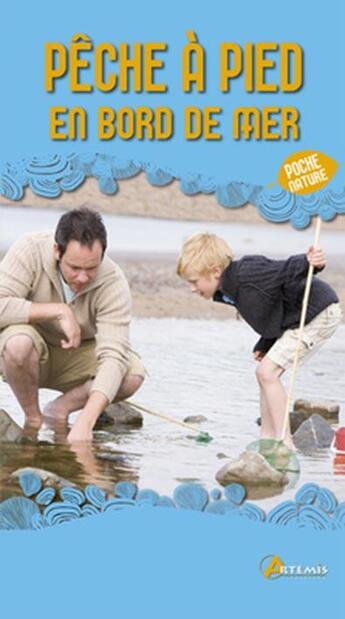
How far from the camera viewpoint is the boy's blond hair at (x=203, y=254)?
A: 20.0 feet

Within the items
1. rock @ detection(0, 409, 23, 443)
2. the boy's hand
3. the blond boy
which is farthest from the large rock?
rock @ detection(0, 409, 23, 443)

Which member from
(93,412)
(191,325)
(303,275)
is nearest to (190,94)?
(303,275)

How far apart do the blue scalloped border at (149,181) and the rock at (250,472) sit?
0.86 metres

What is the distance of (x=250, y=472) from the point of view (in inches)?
232

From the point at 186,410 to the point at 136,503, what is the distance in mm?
1057

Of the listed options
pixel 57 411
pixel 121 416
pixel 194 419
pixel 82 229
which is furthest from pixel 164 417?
pixel 82 229

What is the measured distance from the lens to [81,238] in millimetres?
6055

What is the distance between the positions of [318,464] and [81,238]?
116cm

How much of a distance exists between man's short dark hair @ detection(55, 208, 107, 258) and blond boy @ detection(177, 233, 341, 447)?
0.31 metres

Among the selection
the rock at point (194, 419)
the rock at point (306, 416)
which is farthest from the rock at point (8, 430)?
the rock at point (306, 416)

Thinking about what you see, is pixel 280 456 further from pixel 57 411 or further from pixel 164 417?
pixel 57 411

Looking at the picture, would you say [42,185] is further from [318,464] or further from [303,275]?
[318,464]

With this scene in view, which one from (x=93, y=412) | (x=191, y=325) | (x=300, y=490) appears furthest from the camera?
(x=191, y=325)

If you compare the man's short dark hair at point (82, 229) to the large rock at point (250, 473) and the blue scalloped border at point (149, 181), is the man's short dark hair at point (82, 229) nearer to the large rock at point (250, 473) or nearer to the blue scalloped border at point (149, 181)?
the blue scalloped border at point (149, 181)
